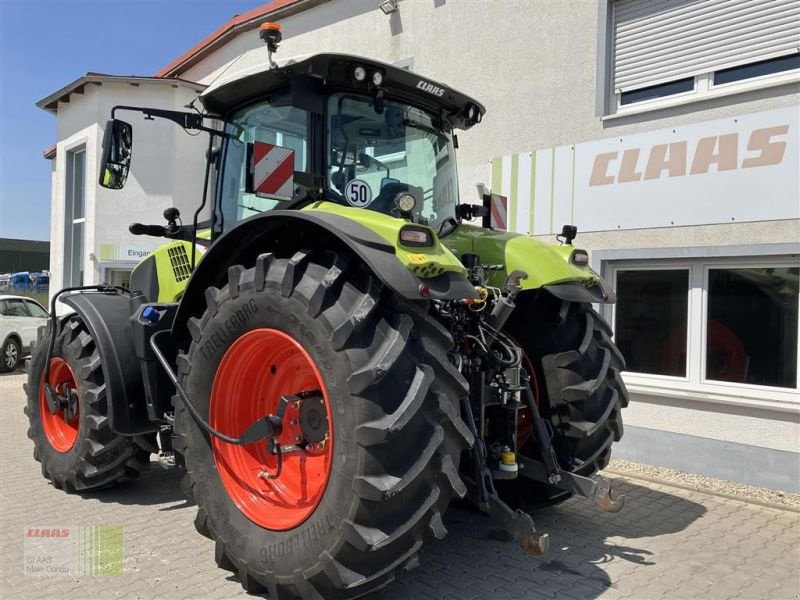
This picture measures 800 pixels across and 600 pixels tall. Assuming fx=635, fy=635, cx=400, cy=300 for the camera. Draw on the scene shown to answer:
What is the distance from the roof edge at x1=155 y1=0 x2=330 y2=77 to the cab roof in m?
5.67

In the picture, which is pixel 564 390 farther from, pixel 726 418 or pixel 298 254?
pixel 726 418

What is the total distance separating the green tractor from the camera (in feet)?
8.29

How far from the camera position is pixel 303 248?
3062mm

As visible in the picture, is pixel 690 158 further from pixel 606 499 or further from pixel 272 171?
pixel 272 171

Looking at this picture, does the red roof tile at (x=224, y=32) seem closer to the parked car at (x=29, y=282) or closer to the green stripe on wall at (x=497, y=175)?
→ the green stripe on wall at (x=497, y=175)

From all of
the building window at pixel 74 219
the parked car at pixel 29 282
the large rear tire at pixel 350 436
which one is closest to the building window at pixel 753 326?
the large rear tire at pixel 350 436

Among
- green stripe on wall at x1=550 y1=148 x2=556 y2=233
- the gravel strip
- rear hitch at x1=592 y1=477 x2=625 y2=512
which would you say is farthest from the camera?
green stripe on wall at x1=550 y1=148 x2=556 y2=233

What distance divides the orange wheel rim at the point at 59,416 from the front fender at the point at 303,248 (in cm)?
168

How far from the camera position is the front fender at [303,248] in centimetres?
253

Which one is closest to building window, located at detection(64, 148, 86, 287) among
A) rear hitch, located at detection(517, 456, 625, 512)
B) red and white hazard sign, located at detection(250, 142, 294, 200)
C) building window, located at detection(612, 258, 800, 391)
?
building window, located at detection(612, 258, 800, 391)

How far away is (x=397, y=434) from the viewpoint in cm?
244

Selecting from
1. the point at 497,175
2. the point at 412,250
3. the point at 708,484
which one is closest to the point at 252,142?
the point at 412,250

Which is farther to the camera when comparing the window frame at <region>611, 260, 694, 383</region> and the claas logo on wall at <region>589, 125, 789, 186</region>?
the window frame at <region>611, 260, 694, 383</region>

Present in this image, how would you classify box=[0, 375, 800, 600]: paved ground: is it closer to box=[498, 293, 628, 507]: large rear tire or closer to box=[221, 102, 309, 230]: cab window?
box=[498, 293, 628, 507]: large rear tire
